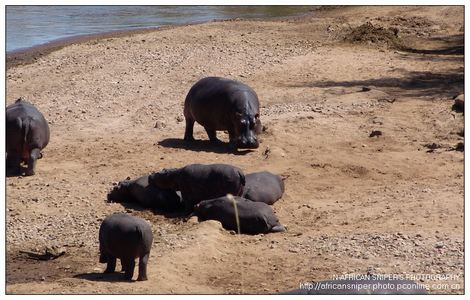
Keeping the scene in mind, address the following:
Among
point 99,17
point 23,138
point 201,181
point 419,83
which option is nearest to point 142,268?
point 201,181

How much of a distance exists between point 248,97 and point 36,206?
3.50m

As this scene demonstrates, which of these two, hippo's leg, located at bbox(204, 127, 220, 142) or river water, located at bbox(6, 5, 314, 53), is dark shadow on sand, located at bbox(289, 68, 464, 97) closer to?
hippo's leg, located at bbox(204, 127, 220, 142)

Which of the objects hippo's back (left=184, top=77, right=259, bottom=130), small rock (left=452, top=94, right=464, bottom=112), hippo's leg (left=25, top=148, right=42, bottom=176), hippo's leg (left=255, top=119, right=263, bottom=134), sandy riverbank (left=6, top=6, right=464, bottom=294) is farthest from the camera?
small rock (left=452, top=94, right=464, bottom=112)

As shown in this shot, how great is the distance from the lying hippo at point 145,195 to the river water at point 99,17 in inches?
574

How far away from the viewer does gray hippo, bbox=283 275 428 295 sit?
6461 millimetres

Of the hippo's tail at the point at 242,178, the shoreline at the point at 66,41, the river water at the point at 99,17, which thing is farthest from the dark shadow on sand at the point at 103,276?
the river water at the point at 99,17

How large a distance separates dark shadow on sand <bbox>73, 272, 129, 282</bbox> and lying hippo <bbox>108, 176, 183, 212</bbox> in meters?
2.12

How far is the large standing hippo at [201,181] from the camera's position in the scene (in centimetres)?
1017

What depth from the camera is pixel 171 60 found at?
19.8 metres

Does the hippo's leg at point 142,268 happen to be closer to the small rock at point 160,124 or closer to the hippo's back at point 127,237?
the hippo's back at point 127,237

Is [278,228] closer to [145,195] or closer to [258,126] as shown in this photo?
[145,195]

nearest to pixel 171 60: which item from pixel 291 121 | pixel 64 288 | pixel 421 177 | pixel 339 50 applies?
pixel 339 50

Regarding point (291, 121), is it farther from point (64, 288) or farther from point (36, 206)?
point (64, 288)

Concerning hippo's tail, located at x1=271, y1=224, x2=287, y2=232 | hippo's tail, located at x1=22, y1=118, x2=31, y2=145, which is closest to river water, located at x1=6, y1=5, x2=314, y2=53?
hippo's tail, located at x1=22, y1=118, x2=31, y2=145
